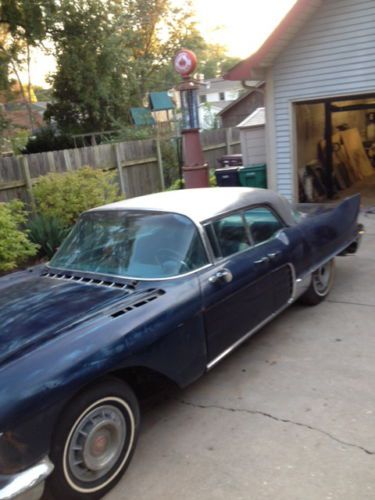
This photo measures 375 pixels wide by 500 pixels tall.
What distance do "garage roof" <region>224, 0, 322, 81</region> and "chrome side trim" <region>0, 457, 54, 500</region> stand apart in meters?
8.34

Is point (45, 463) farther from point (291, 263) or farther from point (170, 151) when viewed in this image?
point (170, 151)

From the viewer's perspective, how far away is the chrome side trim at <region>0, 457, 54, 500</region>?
197 centimetres

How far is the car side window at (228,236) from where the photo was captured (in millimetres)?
3504

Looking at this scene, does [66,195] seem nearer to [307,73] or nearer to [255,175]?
[255,175]

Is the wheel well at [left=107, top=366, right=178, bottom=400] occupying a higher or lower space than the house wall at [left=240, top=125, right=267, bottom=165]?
lower

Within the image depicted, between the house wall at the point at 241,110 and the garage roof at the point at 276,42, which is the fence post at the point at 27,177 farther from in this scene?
the house wall at the point at 241,110

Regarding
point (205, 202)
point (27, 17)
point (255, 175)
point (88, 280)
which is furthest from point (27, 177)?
point (27, 17)

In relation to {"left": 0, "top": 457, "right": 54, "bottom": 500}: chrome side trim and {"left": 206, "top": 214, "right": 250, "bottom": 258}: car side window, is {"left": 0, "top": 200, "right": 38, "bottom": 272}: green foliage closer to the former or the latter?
{"left": 206, "top": 214, "right": 250, "bottom": 258}: car side window

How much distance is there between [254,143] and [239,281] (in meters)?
8.13

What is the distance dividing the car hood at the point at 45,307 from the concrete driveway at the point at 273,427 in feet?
3.09

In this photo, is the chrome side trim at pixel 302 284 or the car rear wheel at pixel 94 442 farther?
the chrome side trim at pixel 302 284

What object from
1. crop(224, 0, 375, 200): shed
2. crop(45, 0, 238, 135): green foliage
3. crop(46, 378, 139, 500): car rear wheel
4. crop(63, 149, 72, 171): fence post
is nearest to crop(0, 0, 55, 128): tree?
crop(45, 0, 238, 135): green foliage

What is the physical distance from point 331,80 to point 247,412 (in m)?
7.55

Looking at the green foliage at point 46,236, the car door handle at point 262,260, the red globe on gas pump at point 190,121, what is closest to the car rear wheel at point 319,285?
the car door handle at point 262,260
